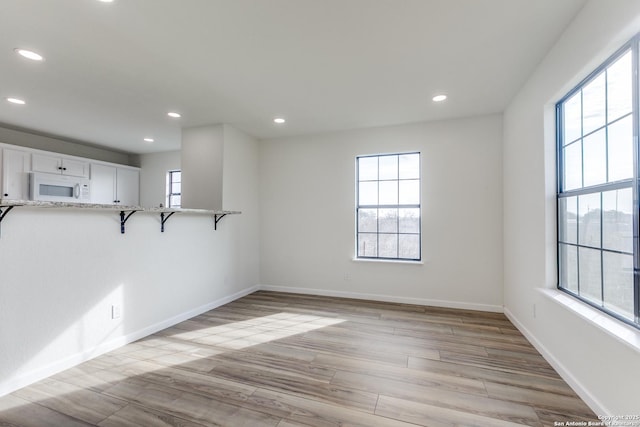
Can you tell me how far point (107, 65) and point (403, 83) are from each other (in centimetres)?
281

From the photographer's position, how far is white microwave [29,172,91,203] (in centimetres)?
420

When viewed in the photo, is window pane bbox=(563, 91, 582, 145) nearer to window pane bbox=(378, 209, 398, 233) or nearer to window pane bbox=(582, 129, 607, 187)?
window pane bbox=(582, 129, 607, 187)

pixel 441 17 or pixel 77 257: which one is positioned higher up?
pixel 441 17

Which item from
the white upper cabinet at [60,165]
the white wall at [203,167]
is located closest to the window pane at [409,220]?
the white wall at [203,167]

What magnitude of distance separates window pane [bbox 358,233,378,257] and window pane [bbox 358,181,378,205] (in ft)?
1.71

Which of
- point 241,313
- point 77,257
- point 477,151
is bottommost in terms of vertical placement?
point 241,313

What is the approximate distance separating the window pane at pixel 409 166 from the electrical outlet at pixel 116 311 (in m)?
3.82

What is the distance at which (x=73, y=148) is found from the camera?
5086mm

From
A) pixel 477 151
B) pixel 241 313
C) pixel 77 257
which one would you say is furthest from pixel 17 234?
pixel 477 151

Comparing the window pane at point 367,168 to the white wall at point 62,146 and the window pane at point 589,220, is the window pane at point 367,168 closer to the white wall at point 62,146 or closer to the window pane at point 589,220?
the window pane at point 589,220

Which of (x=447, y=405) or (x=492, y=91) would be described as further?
(x=492, y=91)

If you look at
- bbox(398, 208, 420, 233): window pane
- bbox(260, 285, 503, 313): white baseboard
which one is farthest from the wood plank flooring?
bbox(398, 208, 420, 233): window pane

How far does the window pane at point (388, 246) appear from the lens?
4.27 metres

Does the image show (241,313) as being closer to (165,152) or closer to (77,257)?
(77,257)
